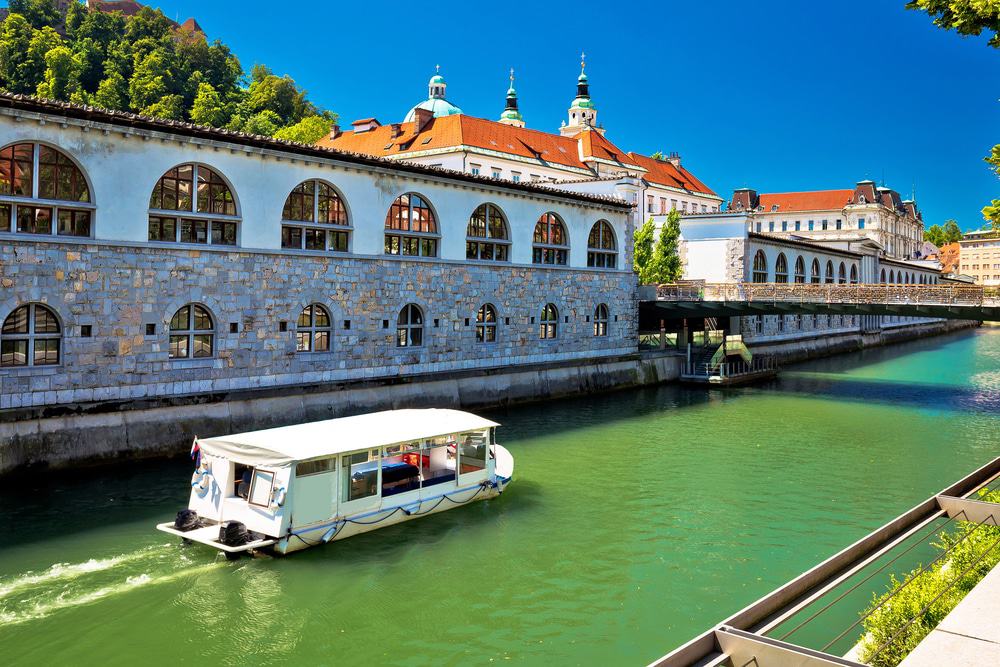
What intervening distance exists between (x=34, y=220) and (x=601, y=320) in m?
25.5

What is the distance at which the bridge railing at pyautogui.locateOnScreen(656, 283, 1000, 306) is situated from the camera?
34875 millimetres

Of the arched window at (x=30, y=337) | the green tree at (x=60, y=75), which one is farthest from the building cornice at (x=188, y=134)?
the green tree at (x=60, y=75)

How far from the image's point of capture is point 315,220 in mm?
26484

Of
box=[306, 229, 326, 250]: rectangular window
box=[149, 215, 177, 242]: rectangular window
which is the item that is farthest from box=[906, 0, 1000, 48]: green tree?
box=[149, 215, 177, 242]: rectangular window

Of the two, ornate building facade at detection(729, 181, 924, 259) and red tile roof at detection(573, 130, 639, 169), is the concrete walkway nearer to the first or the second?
red tile roof at detection(573, 130, 639, 169)

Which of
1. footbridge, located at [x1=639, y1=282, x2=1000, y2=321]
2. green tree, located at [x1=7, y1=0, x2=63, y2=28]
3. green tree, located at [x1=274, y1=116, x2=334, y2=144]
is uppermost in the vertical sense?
green tree, located at [x1=7, y1=0, x2=63, y2=28]

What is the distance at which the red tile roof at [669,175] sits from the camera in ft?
297

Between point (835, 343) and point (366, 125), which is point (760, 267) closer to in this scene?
point (835, 343)

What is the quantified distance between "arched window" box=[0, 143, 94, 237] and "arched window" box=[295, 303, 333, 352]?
22.6 feet

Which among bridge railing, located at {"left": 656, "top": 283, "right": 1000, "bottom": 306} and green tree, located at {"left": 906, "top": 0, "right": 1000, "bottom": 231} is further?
bridge railing, located at {"left": 656, "top": 283, "right": 1000, "bottom": 306}

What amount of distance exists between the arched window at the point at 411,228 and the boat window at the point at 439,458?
39.0 feet

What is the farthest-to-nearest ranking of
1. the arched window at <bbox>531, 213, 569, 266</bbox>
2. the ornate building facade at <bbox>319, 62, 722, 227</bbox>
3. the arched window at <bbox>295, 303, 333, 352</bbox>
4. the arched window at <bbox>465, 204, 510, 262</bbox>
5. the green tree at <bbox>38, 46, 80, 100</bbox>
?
the green tree at <bbox>38, 46, 80, 100</bbox>
the ornate building facade at <bbox>319, 62, 722, 227</bbox>
the arched window at <bbox>531, 213, 569, 266</bbox>
the arched window at <bbox>465, 204, 510, 262</bbox>
the arched window at <bbox>295, 303, 333, 352</bbox>

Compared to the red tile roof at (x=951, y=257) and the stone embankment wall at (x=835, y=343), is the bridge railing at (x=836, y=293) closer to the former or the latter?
the stone embankment wall at (x=835, y=343)

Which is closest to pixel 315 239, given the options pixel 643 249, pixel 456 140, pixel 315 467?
pixel 315 467
